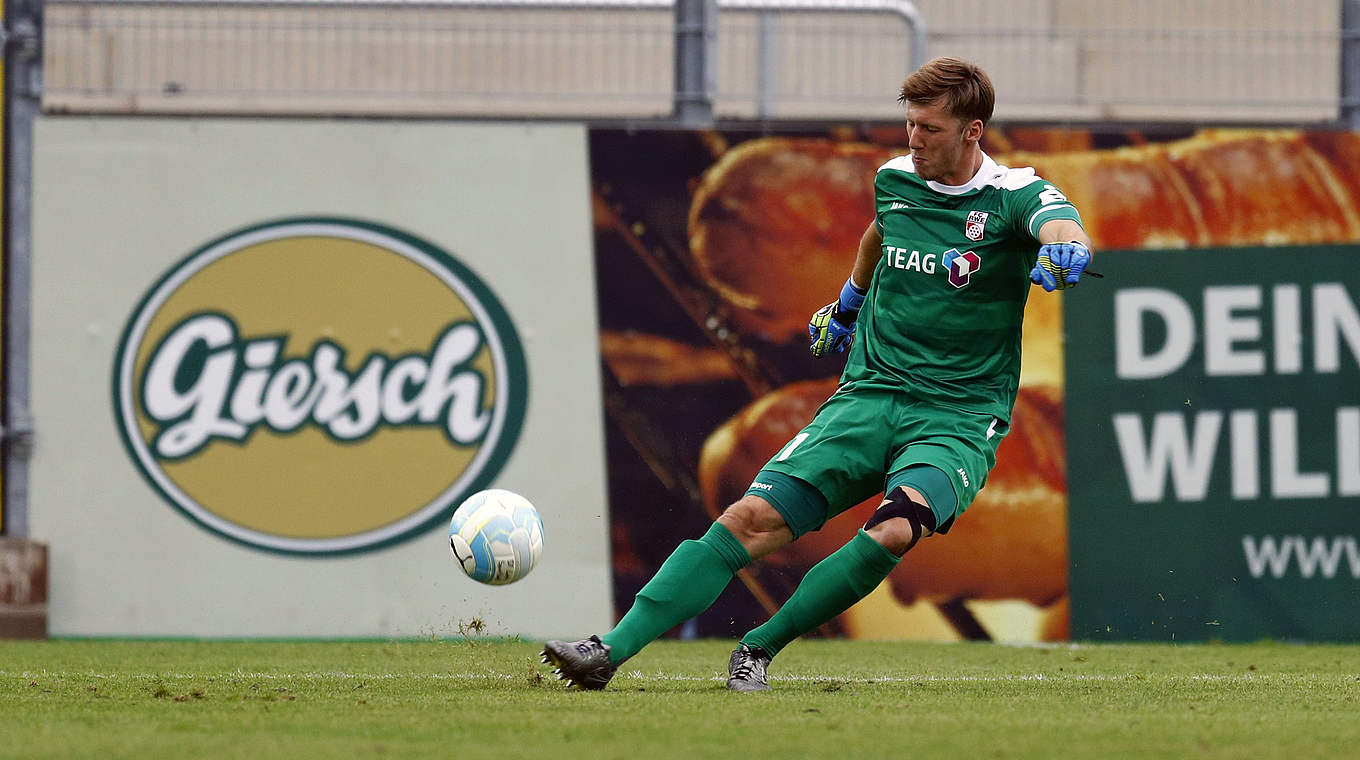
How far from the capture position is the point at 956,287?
5223 mm

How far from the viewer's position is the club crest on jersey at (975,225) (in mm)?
5195

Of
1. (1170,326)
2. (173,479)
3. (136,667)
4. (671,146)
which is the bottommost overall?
(136,667)

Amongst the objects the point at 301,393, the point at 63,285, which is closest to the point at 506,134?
the point at 301,393

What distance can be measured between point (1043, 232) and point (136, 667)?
4.01 m

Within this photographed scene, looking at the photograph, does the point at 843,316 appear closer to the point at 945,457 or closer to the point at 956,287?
the point at 956,287

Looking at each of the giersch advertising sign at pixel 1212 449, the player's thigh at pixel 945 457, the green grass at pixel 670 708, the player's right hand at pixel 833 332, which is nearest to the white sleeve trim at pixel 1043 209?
the player's thigh at pixel 945 457

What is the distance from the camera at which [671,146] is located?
8945mm

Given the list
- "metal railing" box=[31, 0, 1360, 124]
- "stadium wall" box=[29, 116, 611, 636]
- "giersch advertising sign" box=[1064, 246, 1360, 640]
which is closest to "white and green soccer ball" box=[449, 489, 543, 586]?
"stadium wall" box=[29, 116, 611, 636]

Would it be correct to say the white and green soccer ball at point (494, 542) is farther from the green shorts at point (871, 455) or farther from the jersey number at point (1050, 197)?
the jersey number at point (1050, 197)

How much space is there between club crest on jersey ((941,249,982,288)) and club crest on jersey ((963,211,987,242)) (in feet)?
0.18

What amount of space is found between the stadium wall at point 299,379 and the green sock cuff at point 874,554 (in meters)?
3.89

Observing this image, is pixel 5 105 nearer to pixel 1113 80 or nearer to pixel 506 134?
pixel 506 134

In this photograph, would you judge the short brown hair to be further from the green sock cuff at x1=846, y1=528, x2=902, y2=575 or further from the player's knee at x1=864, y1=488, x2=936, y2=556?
the green sock cuff at x1=846, y1=528, x2=902, y2=575

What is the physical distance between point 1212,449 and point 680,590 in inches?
184
